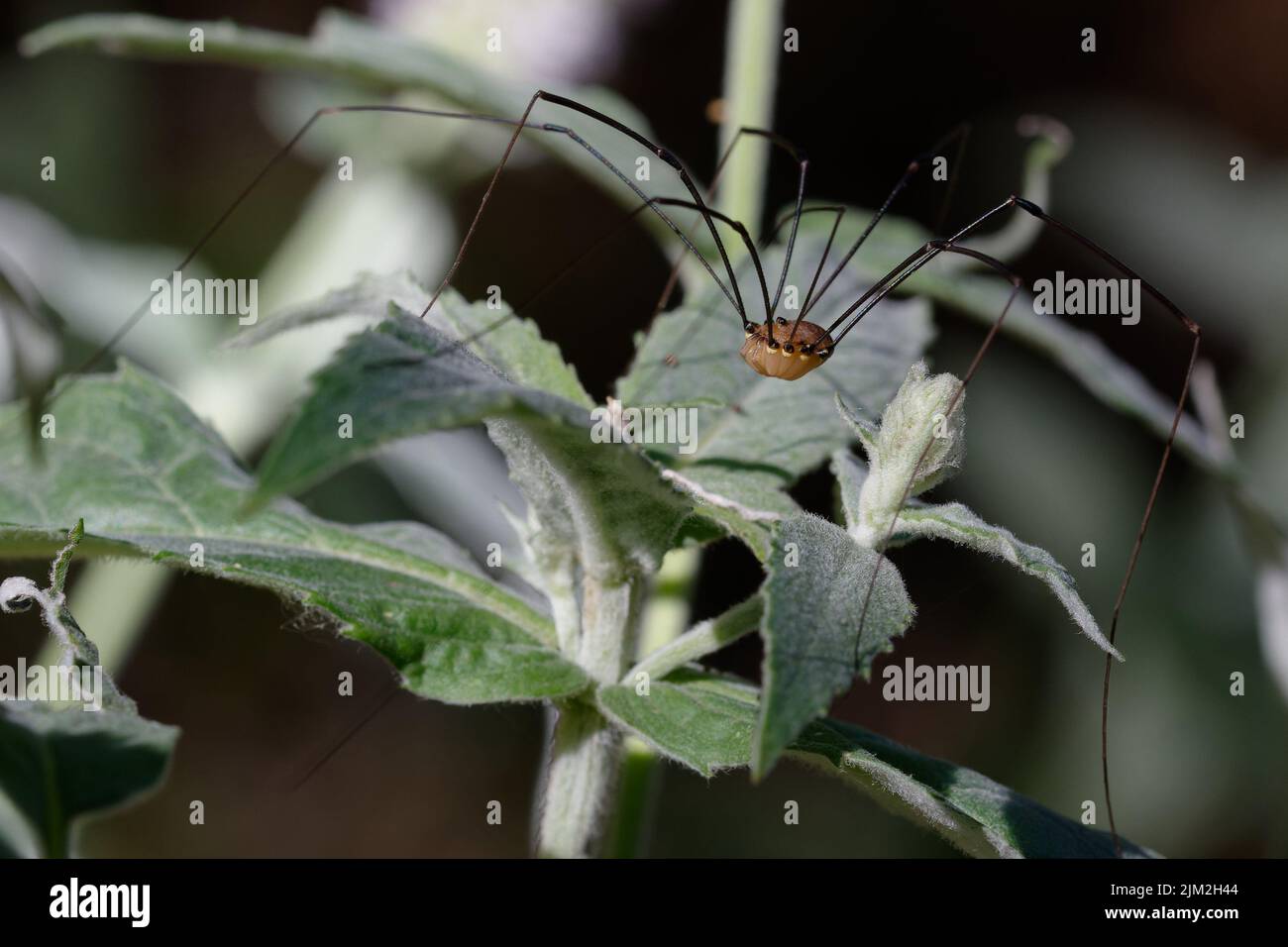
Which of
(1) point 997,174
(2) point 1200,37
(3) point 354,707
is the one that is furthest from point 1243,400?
(3) point 354,707

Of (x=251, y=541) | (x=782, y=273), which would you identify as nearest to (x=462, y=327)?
(x=251, y=541)

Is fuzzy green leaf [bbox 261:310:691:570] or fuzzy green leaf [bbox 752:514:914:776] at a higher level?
fuzzy green leaf [bbox 261:310:691:570]

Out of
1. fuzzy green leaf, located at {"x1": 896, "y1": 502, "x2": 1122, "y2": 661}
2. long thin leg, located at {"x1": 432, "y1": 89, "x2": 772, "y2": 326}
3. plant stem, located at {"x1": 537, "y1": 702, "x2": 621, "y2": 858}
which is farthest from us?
long thin leg, located at {"x1": 432, "y1": 89, "x2": 772, "y2": 326}

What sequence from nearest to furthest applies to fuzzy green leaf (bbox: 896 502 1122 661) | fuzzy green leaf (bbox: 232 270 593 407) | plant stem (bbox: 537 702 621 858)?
fuzzy green leaf (bbox: 896 502 1122 661)
plant stem (bbox: 537 702 621 858)
fuzzy green leaf (bbox: 232 270 593 407)

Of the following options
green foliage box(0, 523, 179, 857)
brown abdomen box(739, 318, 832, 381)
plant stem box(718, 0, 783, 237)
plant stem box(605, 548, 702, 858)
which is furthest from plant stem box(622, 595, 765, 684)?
plant stem box(718, 0, 783, 237)

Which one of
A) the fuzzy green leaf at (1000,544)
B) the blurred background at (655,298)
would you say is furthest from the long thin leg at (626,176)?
the blurred background at (655,298)

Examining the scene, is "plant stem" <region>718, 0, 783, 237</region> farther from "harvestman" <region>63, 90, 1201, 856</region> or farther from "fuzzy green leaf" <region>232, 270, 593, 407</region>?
"fuzzy green leaf" <region>232, 270, 593, 407</region>

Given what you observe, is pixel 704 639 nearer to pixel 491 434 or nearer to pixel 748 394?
pixel 491 434
